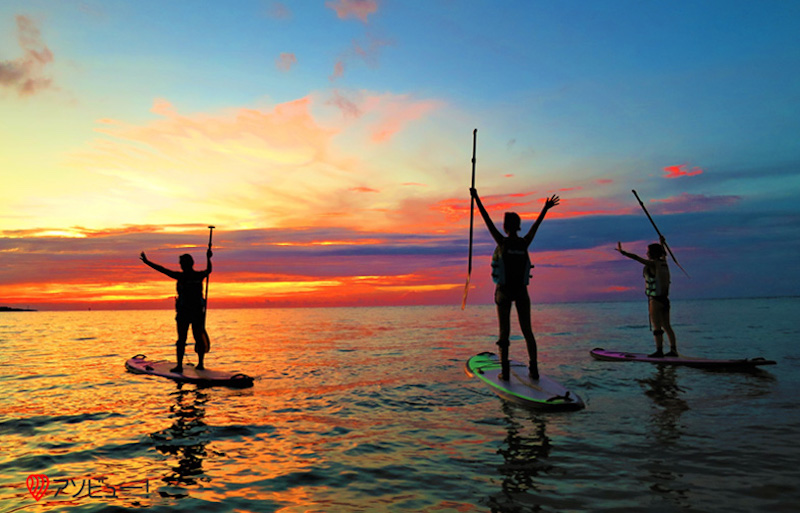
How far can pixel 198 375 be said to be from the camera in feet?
42.4

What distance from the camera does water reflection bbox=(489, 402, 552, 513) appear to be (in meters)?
4.90

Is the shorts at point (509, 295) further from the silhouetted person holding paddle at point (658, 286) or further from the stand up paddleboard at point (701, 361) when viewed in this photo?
the stand up paddleboard at point (701, 361)

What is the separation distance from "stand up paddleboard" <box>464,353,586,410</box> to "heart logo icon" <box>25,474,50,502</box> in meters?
7.84

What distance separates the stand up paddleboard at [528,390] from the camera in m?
8.77

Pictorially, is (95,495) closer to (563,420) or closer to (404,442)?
(404,442)

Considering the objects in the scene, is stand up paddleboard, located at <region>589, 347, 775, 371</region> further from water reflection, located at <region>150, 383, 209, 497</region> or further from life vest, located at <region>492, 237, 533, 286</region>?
water reflection, located at <region>150, 383, 209, 497</region>

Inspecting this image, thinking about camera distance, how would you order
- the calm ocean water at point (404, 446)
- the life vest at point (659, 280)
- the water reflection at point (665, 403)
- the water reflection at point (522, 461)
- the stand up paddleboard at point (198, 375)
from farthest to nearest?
the life vest at point (659, 280)
the stand up paddleboard at point (198, 375)
the water reflection at point (665, 403)
the calm ocean water at point (404, 446)
the water reflection at point (522, 461)

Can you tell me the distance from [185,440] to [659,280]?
13927mm

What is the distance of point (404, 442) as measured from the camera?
7.28 meters

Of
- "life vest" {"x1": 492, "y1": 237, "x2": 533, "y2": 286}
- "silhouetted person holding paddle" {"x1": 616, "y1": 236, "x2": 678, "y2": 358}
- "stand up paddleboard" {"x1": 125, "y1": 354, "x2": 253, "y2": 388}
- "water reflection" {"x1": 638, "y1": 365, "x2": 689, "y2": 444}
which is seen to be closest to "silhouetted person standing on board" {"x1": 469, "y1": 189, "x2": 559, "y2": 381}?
"life vest" {"x1": 492, "y1": 237, "x2": 533, "y2": 286}

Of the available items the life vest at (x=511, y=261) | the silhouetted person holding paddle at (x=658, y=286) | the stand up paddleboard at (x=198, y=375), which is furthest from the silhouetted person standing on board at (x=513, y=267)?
the stand up paddleboard at (x=198, y=375)

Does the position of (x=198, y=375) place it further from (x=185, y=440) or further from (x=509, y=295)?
(x=509, y=295)

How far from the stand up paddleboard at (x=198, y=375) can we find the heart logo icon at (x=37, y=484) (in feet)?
20.1

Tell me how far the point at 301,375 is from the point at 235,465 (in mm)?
8597
